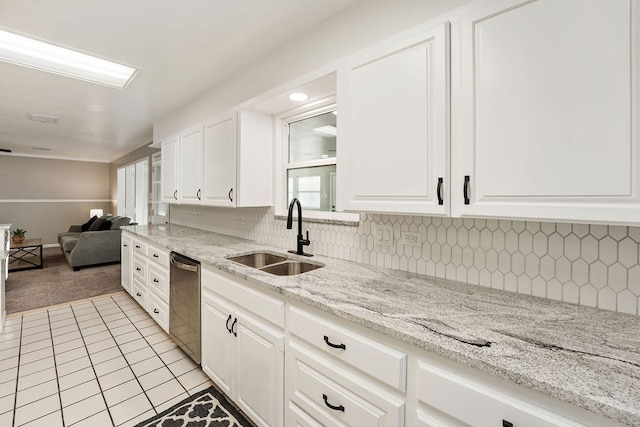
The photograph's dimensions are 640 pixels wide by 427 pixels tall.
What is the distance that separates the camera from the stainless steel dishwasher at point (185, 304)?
6.58 feet

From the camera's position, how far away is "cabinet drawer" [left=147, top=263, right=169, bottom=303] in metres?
2.46

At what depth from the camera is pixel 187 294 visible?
2.10m

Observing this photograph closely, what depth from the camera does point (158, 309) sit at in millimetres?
2643

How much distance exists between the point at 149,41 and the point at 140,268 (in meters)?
2.23

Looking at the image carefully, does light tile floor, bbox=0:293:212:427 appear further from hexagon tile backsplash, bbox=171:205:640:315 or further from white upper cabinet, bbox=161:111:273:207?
hexagon tile backsplash, bbox=171:205:640:315

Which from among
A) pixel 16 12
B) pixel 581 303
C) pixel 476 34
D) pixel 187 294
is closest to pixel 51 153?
pixel 16 12

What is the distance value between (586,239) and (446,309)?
61cm

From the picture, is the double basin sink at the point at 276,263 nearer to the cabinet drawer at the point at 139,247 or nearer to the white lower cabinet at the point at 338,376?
the white lower cabinet at the point at 338,376

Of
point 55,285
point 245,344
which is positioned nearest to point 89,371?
point 245,344

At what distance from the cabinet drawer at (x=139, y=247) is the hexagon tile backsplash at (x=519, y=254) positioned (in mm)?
2181

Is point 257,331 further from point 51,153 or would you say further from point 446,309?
point 51,153

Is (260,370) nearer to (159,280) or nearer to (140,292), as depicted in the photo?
(159,280)

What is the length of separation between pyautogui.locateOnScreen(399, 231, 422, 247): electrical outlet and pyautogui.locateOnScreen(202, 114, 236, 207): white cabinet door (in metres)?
1.45

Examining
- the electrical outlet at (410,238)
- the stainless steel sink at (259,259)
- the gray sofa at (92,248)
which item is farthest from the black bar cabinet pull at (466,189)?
the gray sofa at (92,248)
